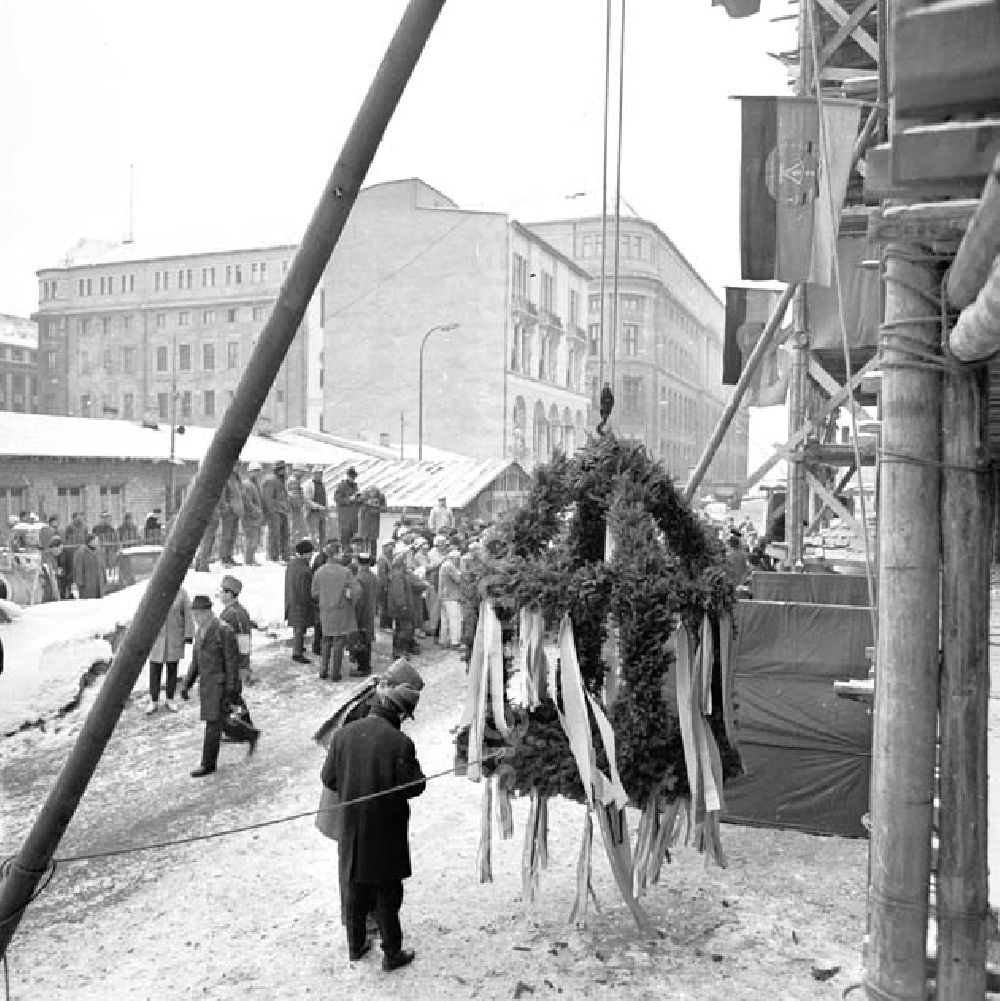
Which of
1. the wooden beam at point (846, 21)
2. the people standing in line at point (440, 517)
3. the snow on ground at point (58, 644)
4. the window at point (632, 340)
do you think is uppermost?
the window at point (632, 340)

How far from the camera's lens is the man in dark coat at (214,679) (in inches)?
400

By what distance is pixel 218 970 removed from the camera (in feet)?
20.6

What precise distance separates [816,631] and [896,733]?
151 inches

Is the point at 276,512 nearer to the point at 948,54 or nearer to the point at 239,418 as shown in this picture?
the point at 239,418

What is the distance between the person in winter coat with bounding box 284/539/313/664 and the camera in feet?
47.8

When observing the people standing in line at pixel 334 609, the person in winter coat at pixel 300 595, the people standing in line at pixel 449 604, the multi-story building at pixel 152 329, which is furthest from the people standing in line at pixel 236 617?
the multi-story building at pixel 152 329

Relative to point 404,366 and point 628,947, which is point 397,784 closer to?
point 628,947

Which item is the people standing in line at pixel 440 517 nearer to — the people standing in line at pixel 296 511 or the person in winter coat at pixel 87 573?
the people standing in line at pixel 296 511

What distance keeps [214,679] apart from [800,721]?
5.42 m

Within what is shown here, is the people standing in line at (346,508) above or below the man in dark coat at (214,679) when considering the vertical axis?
above

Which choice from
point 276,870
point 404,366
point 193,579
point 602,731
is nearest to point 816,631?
point 602,731

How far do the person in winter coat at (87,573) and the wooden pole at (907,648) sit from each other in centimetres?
1569

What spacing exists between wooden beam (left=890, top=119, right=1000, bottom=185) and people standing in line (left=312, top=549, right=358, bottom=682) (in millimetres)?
11177

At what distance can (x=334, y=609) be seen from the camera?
13.8 meters
